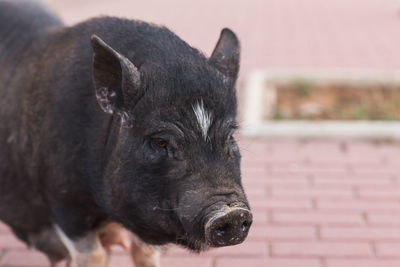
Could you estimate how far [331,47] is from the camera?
10.0m

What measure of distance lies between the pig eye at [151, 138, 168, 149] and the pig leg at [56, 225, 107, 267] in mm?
846

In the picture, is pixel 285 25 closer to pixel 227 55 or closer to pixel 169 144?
pixel 227 55

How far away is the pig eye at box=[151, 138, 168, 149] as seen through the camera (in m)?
3.02

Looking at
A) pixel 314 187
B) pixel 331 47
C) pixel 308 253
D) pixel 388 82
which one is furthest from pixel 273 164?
pixel 331 47

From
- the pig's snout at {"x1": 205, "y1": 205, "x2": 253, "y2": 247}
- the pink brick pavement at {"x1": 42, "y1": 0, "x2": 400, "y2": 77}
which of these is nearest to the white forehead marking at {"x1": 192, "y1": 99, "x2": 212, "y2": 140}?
the pig's snout at {"x1": 205, "y1": 205, "x2": 253, "y2": 247}

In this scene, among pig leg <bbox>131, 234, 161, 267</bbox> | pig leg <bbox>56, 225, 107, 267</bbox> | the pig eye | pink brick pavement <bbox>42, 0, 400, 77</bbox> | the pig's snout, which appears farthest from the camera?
pink brick pavement <bbox>42, 0, 400, 77</bbox>

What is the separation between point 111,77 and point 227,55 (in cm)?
58

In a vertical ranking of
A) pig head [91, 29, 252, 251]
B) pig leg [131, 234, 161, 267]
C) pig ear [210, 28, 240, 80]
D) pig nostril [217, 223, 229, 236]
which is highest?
pig ear [210, 28, 240, 80]

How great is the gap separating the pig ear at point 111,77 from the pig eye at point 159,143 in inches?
8.0

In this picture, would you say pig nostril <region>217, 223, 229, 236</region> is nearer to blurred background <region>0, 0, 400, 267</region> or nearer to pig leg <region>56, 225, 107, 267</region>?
blurred background <region>0, 0, 400, 267</region>

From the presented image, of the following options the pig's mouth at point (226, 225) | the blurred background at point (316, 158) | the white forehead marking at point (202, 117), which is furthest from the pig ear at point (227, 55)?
the pig's mouth at point (226, 225)

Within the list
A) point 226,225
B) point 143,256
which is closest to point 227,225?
point 226,225

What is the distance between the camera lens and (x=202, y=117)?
2.97 metres

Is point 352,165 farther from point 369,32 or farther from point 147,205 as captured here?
point 369,32
